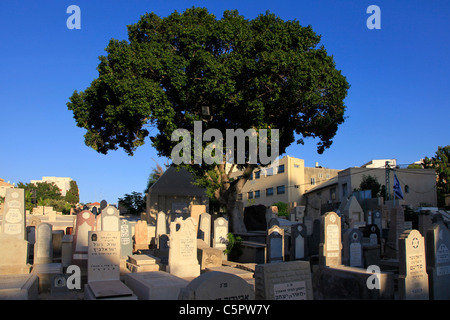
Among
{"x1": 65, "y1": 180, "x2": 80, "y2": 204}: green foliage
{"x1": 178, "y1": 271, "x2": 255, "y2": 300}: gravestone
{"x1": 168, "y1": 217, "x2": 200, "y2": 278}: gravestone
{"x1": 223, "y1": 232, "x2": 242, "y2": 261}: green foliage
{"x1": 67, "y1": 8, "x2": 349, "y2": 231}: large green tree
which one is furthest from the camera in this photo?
{"x1": 65, "y1": 180, "x2": 80, "y2": 204}: green foliage

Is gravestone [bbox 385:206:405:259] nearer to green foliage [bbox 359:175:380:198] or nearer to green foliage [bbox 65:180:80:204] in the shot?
green foliage [bbox 359:175:380:198]

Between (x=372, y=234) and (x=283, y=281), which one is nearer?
(x=283, y=281)

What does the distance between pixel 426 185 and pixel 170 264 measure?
103 feet

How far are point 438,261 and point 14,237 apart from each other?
9.65 metres

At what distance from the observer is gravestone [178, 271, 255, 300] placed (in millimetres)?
4680

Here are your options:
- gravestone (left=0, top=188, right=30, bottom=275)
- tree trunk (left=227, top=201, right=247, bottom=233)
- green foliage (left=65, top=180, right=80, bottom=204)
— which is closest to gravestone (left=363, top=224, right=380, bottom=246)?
tree trunk (left=227, top=201, right=247, bottom=233)

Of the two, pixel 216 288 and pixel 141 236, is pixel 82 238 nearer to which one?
pixel 141 236

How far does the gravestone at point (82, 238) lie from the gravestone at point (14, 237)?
177 centimetres

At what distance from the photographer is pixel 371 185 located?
3067 centimetres

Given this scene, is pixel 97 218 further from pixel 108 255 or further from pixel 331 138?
pixel 331 138

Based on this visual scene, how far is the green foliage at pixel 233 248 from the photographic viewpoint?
13.2 meters

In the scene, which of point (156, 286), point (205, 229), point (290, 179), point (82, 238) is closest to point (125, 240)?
point (82, 238)

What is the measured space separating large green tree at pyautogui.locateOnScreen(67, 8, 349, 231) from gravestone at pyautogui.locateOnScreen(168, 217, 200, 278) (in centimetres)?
663

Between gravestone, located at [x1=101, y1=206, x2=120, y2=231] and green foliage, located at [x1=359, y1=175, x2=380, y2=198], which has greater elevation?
green foliage, located at [x1=359, y1=175, x2=380, y2=198]
